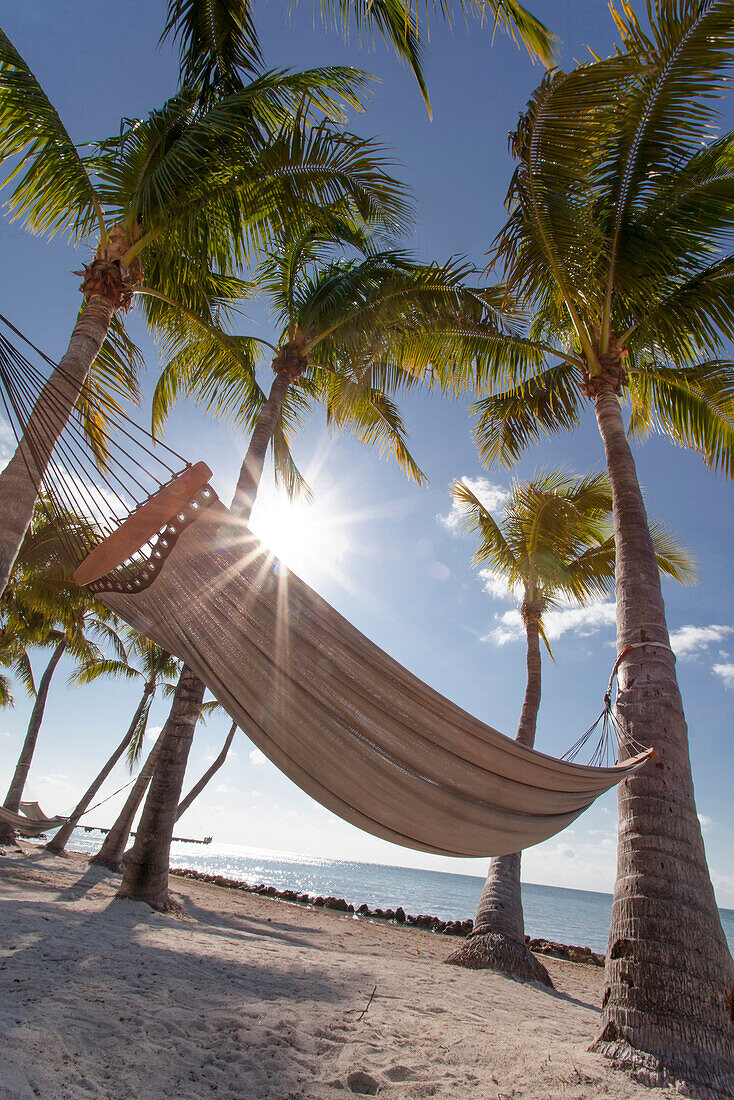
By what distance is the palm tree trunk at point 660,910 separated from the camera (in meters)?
1.91

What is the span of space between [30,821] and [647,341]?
5065 millimetres

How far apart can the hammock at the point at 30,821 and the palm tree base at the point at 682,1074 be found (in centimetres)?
266

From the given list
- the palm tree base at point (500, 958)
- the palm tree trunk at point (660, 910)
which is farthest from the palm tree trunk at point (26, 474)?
the palm tree base at point (500, 958)

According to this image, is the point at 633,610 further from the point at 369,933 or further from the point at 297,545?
the point at 369,933

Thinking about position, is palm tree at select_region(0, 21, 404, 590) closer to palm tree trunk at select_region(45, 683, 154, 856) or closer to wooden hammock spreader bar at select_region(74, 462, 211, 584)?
wooden hammock spreader bar at select_region(74, 462, 211, 584)

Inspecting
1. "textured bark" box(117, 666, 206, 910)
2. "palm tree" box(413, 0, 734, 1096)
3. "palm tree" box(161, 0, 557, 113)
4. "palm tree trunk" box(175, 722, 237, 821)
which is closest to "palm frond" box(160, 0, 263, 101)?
"palm tree" box(161, 0, 557, 113)

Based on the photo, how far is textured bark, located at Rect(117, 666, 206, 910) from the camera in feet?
13.8

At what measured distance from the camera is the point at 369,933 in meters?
6.99

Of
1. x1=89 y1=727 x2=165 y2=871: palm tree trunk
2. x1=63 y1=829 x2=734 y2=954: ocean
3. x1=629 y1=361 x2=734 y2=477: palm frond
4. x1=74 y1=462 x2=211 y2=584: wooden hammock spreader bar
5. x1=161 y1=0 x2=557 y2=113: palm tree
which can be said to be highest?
x1=161 y1=0 x2=557 y2=113: palm tree

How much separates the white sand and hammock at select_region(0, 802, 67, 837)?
1.45 feet

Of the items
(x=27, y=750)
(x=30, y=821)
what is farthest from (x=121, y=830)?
(x=30, y=821)

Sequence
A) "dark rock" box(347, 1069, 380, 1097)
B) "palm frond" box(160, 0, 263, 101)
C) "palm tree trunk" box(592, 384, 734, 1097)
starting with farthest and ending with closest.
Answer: "palm frond" box(160, 0, 263, 101)
"palm tree trunk" box(592, 384, 734, 1097)
"dark rock" box(347, 1069, 380, 1097)

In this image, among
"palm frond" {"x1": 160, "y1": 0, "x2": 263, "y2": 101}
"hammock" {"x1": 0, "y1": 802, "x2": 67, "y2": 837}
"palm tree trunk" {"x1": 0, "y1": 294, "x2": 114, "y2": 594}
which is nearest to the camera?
"palm tree trunk" {"x1": 0, "y1": 294, "x2": 114, "y2": 594}

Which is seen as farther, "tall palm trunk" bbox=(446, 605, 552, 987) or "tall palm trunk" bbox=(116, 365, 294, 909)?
"tall palm trunk" bbox=(446, 605, 552, 987)
